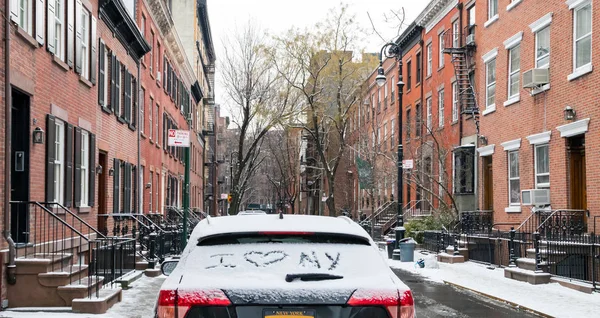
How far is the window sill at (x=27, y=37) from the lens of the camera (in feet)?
41.8

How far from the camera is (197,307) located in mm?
4613

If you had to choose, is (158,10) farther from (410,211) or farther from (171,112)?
(410,211)

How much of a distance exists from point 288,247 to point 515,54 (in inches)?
803

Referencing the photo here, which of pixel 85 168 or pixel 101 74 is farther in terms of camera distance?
pixel 101 74

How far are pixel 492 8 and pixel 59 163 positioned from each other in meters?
17.3

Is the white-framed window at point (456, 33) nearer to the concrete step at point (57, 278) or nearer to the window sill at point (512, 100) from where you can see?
the window sill at point (512, 100)

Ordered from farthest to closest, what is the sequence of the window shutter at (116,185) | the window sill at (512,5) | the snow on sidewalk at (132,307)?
1. the window sill at (512,5)
2. the window shutter at (116,185)
3. the snow on sidewalk at (132,307)

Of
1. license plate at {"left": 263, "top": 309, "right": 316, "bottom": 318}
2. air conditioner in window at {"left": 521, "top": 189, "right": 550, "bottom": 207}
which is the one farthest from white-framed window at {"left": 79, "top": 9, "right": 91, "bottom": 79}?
license plate at {"left": 263, "top": 309, "right": 316, "bottom": 318}

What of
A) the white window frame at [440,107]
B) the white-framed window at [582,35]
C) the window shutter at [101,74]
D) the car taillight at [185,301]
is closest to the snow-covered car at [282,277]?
the car taillight at [185,301]

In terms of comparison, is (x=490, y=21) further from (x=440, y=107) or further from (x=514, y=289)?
(x=514, y=289)

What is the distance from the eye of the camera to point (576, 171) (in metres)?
19.7

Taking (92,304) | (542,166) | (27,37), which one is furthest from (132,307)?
(542,166)

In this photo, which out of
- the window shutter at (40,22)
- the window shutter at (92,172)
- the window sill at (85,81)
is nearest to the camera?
the window shutter at (40,22)

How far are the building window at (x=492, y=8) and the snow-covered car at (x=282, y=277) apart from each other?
73.5 feet
